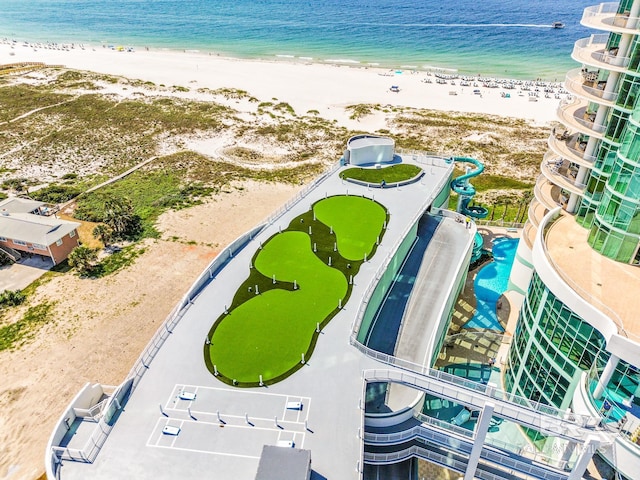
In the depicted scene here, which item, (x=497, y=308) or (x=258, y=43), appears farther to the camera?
(x=258, y=43)

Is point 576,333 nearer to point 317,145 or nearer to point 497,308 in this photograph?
point 497,308

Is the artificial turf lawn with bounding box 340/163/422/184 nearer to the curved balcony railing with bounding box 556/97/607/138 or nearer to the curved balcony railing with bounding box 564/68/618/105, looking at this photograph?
the curved balcony railing with bounding box 556/97/607/138

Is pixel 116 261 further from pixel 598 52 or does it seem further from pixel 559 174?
pixel 598 52

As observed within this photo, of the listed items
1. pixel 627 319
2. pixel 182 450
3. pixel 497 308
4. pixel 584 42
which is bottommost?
pixel 497 308

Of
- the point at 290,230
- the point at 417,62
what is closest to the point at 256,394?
the point at 290,230

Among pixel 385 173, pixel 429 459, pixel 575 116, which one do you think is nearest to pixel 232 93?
pixel 385 173

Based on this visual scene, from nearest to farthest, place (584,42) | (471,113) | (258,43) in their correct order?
(584,42) < (471,113) < (258,43)
